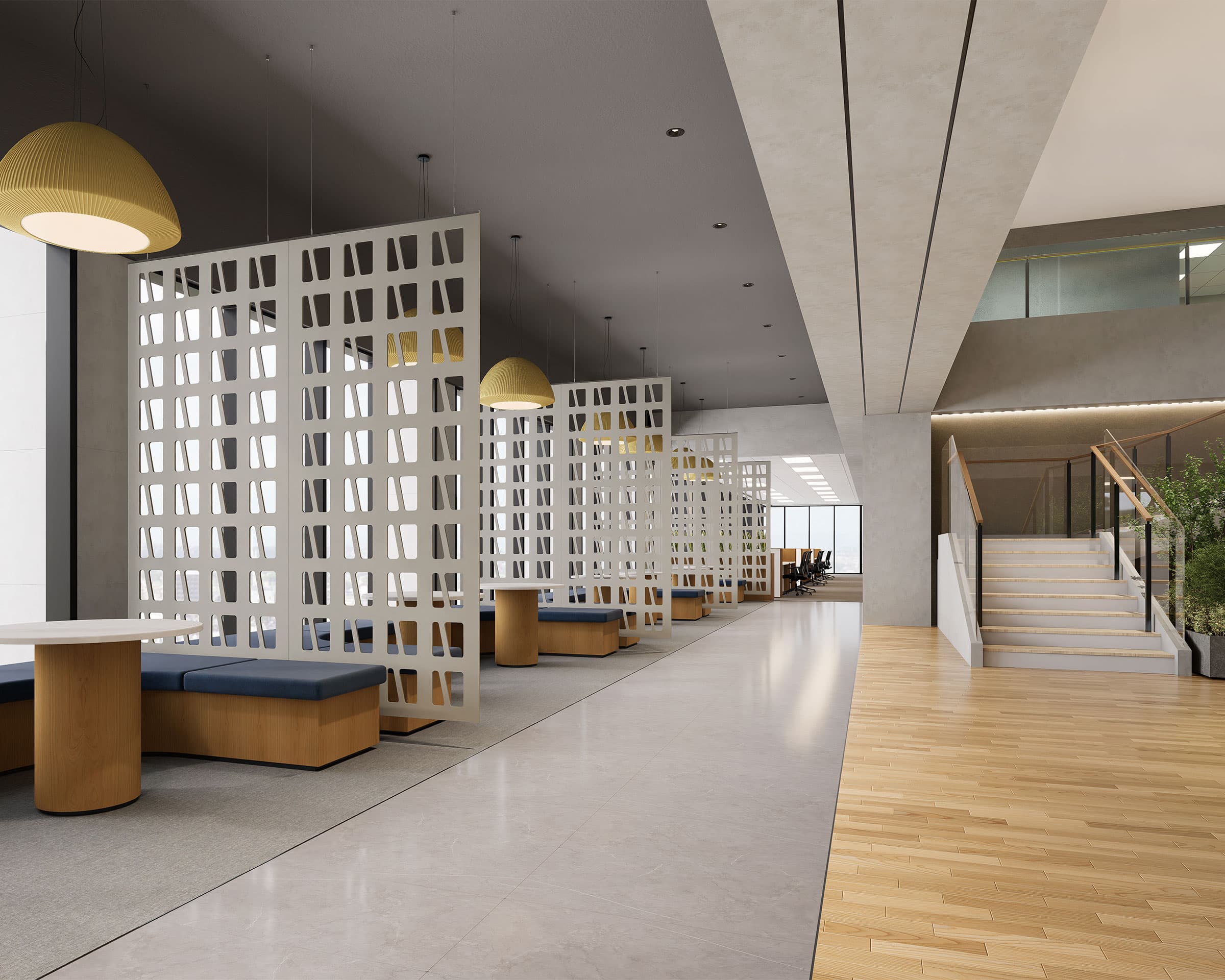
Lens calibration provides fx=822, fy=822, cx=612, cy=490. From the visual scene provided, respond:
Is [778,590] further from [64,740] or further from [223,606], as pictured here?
[64,740]

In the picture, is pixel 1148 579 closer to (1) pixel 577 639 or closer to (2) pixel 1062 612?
(2) pixel 1062 612

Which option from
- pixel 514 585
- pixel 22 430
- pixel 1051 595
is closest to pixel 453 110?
pixel 22 430

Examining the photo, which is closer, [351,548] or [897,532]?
[351,548]

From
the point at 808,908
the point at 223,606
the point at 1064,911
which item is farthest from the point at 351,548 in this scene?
the point at 1064,911

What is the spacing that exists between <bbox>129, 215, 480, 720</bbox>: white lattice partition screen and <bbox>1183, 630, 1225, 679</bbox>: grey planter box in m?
5.95

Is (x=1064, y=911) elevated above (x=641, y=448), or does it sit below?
below

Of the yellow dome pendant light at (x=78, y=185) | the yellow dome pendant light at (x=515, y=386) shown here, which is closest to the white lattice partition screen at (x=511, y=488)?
the yellow dome pendant light at (x=515, y=386)

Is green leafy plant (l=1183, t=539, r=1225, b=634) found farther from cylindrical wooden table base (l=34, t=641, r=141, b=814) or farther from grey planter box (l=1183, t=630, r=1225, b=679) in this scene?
cylindrical wooden table base (l=34, t=641, r=141, b=814)

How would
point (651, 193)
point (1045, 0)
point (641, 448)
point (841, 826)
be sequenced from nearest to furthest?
1. point (1045, 0)
2. point (841, 826)
3. point (651, 193)
4. point (641, 448)

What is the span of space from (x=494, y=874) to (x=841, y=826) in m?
1.39

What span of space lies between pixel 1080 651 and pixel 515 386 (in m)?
5.50

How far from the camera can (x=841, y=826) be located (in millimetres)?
3271

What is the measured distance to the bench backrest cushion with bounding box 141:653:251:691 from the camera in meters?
4.30

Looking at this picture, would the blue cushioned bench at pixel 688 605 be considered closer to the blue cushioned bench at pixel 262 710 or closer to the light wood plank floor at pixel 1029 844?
the light wood plank floor at pixel 1029 844
